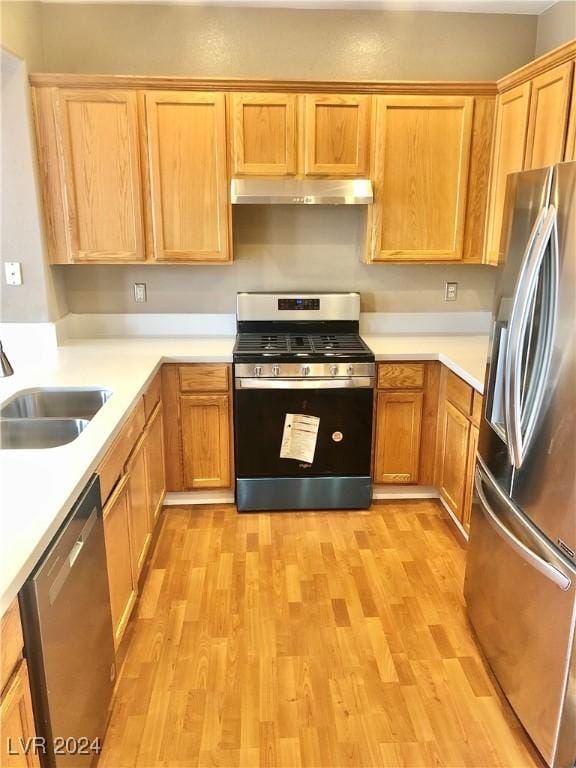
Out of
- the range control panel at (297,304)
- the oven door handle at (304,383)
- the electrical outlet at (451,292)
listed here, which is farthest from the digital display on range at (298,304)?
the electrical outlet at (451,292)

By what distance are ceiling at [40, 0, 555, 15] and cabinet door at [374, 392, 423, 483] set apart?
2061mm

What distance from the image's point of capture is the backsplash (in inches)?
131

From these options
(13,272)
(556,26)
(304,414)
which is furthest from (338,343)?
(556,26)

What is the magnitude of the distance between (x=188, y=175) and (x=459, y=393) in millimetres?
1782

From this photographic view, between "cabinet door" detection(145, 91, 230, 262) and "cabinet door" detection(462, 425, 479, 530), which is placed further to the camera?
"cabinet door" detection(145, 91, 230, 262)

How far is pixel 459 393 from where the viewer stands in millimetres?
2805

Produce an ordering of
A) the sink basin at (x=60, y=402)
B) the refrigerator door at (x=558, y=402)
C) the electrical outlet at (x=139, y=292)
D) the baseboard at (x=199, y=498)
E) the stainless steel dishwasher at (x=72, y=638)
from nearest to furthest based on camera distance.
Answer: the stainless steel dishwasher at (x=72, y=638) < the refrigerator door at (x=558, y=402) < the sink basin at (x=60, y=402) < the baseboard at (x=199, y=498) < the electrical outlet at (x=139, y=292)

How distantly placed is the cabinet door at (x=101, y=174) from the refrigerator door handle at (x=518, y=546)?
207cm

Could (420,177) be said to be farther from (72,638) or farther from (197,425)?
(72,638)

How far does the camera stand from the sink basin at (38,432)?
212 centimetres

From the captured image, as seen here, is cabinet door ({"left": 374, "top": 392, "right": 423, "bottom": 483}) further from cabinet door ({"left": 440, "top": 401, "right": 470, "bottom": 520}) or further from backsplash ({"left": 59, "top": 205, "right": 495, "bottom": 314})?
backsplash ({"left": 59, "top": 205, "right": 495, "bottom": 314})

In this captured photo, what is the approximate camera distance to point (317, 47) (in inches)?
122

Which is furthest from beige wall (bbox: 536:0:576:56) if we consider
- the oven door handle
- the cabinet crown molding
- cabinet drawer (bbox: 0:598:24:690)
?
cabinet drawer (bbox: 0:598:24:690)

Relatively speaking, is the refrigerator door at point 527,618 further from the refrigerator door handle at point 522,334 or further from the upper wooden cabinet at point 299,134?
the upper wooden cabinet at point 299,134
